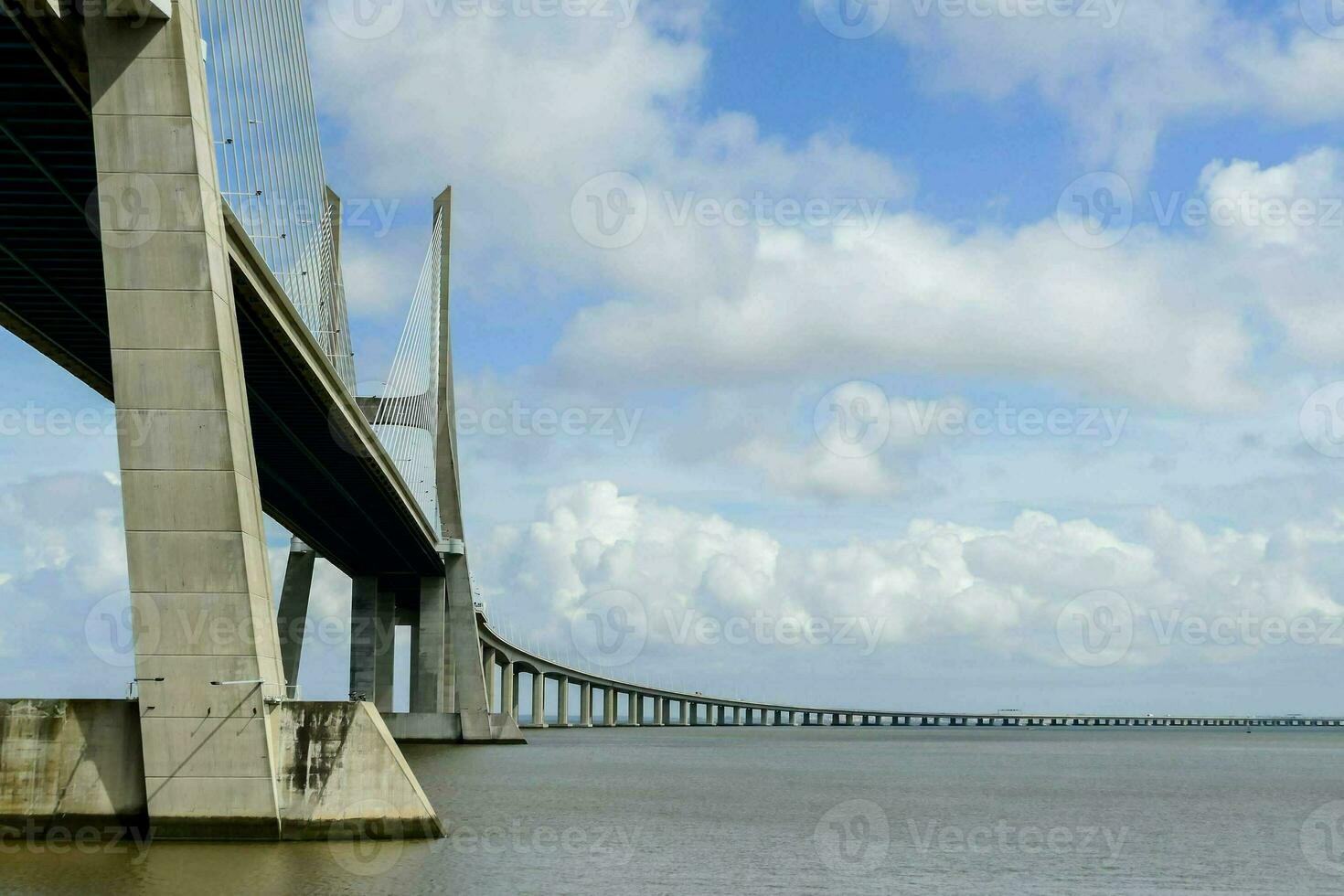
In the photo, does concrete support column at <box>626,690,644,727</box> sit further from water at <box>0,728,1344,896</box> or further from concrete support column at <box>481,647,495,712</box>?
water at <box>0,728,1344,896</box>

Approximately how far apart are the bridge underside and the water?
33.5 ft

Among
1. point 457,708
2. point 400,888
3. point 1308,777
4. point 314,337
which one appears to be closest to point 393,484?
point 314,337

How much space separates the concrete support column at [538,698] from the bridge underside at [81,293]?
7534 centimetres

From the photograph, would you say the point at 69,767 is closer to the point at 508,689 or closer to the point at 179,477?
the point at 179,477

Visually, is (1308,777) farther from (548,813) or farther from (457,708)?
(548,813)

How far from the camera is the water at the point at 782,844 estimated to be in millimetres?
21703

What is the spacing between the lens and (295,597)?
74.9 metres

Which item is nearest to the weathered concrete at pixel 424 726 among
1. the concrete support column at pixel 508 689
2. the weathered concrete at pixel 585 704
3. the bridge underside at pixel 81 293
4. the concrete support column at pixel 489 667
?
the bridge underside at pixel 81 293

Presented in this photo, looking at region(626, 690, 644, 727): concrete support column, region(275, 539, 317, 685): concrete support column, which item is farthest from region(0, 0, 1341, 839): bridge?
region(626, 690, 644, 727): concrete support column

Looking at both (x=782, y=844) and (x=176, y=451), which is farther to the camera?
(x=782, y=844)

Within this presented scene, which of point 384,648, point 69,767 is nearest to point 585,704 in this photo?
point 384,648

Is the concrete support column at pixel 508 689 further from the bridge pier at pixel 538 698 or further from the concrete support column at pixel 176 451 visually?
the concrete support column at pixel 176 451

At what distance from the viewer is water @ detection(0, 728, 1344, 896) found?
21703mm

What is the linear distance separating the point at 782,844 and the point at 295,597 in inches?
1940
